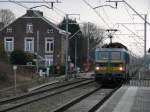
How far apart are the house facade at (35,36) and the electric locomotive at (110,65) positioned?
50.1 m

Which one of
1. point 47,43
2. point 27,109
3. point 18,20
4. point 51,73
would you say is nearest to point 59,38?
point 47,43

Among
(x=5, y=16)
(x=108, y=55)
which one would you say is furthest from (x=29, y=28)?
Answer: (x=108, y=55)

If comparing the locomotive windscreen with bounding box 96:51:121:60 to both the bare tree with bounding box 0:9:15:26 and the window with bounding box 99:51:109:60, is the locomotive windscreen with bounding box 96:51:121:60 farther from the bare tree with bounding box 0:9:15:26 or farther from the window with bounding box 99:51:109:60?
the bare tree with bounding box 0:9:15:26

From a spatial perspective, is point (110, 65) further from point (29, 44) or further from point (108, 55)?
point (29, 44)

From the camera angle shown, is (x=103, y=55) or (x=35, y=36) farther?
(x=35, y=36)

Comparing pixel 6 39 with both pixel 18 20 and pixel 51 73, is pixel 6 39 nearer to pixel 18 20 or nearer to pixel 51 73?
pixel 18 20

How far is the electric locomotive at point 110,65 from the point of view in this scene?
4259cm

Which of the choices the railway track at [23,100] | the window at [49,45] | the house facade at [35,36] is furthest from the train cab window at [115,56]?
the window at [49,45]

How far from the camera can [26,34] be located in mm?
94562

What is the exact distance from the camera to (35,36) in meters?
93.8

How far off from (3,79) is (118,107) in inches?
1062

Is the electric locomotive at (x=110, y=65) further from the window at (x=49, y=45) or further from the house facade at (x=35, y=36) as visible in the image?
the window at (x=49, y=45)

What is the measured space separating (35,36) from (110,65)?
171ft

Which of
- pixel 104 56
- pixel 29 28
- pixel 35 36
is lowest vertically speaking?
pixel 104 56
